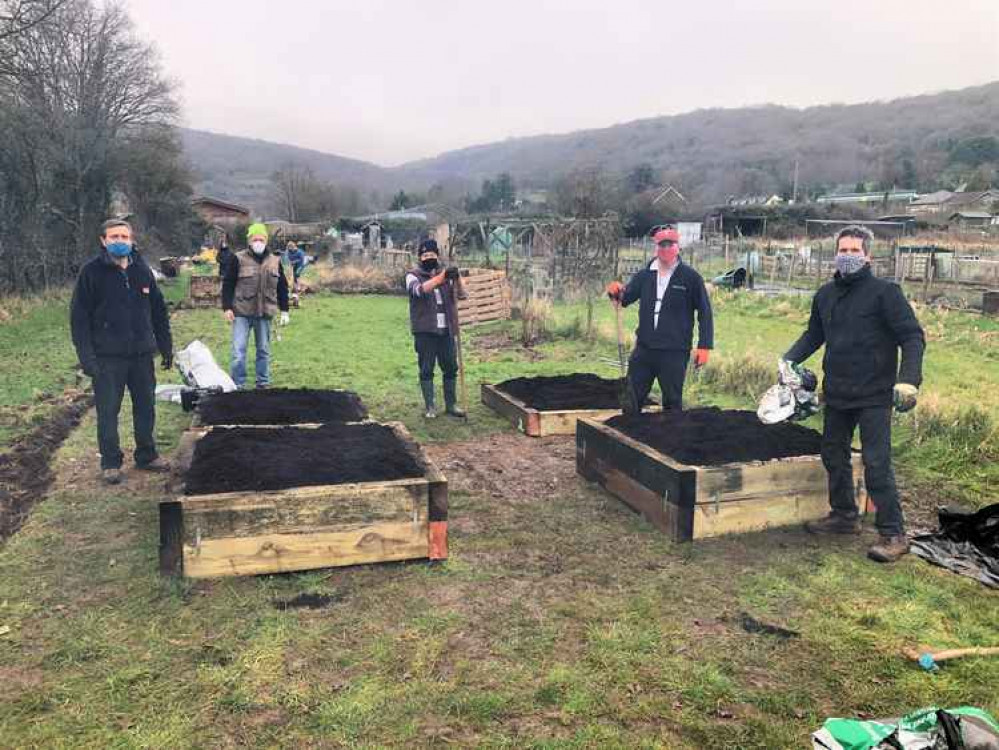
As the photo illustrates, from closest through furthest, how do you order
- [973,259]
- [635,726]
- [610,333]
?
1. [635,726]
2. [610,333]
3. [973,259]

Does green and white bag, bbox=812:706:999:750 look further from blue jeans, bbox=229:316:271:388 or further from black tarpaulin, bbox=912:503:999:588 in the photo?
blue jeans, bbox=229:316:271:388

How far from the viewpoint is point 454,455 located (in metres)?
6.57

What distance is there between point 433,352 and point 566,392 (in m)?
1.49

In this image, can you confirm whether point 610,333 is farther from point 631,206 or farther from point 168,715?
point 631,206

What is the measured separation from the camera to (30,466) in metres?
6.07

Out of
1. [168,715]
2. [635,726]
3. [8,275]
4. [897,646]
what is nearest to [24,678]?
[168,715]

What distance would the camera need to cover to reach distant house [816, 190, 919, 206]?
213ft

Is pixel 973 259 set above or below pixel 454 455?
above

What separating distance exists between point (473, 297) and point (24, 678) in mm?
13902

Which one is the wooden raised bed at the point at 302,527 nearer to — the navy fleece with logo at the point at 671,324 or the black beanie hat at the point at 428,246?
the navy fleece with logo at the point at 671,324

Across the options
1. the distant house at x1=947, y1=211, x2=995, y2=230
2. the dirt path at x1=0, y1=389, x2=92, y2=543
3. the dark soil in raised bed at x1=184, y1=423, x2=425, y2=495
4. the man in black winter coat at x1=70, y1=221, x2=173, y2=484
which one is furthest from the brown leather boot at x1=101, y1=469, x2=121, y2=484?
the distant house at x1=947, y1=211, x2=995, y2=230

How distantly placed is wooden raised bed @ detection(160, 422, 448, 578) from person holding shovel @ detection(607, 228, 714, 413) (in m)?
2.41

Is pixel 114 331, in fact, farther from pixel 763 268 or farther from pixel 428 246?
pixel 763 268

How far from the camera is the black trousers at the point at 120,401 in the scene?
18.0 ft
